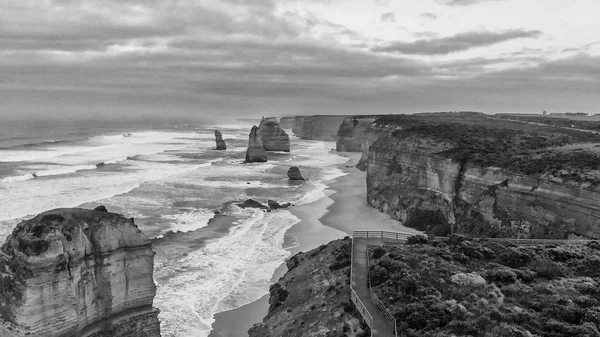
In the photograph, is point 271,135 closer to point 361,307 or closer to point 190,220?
point 190,220

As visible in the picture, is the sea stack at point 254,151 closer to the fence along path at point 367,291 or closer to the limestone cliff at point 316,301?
the limestone cliff at point 316,301

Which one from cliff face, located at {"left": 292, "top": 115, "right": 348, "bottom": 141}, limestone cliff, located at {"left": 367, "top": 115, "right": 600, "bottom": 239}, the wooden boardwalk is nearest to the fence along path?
the wooden boardwalk

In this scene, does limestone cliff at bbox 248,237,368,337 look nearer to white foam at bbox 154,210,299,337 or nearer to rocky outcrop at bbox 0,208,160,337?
white foam at bbox 154,210,299,337

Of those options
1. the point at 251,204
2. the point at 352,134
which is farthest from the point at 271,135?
the point at 251,204

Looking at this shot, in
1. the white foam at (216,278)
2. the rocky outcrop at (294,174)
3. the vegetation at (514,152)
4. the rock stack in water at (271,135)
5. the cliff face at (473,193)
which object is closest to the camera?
the white foam at (216,278)

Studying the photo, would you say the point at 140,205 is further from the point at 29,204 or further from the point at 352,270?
the point at 352,270

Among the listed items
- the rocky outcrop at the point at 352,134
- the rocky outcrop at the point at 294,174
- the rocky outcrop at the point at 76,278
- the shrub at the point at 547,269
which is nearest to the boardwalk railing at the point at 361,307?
the rocky outcrop at the point at 76,278
